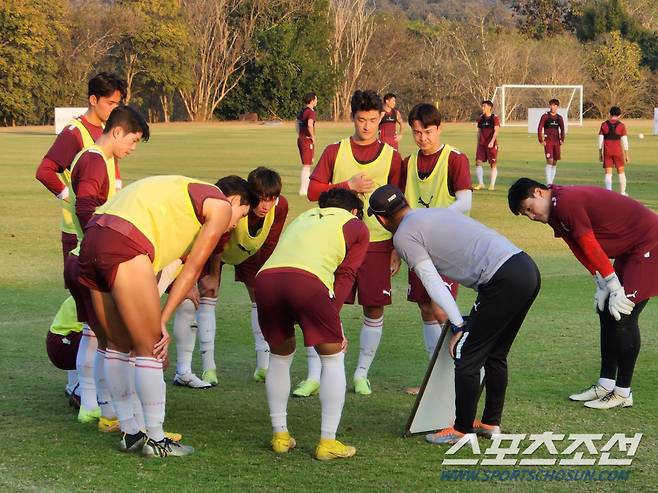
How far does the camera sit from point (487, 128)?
82.9ft

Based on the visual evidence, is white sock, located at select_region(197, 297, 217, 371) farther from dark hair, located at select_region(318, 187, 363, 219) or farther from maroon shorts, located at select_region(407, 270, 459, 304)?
dark hair, located at select_region(318, 187, 363, 219)

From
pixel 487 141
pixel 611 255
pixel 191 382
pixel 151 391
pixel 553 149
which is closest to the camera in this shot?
pixel 151 391

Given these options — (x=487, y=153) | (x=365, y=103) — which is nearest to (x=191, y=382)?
(x=365, y=103)

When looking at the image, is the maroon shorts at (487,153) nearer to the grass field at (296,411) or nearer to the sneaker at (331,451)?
the grass field at (296,411)

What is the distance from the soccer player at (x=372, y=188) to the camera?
7965 millimetres

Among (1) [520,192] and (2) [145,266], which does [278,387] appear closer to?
(2) [145,266]

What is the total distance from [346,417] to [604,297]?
A: 209 centimetres

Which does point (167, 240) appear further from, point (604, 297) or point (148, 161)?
point (148, 161)

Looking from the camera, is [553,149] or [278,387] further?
[553,149]

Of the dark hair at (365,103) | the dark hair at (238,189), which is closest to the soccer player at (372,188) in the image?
the dark hair at (365,103)

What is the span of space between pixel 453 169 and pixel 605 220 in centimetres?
129

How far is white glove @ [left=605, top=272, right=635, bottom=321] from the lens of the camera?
7215 mm

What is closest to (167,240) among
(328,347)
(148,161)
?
(328,347)

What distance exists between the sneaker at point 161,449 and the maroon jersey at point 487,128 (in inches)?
777
